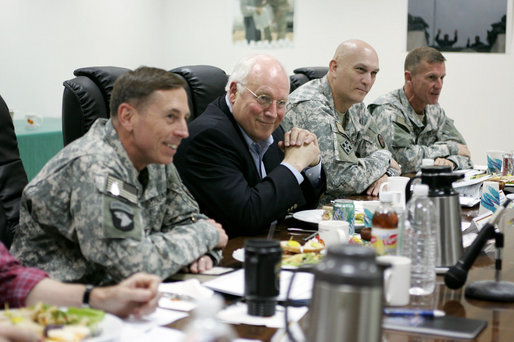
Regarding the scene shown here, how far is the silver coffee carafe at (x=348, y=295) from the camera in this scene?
823 millimetres

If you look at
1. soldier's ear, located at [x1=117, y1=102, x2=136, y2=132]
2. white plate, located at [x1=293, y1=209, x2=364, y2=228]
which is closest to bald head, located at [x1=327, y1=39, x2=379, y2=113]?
white plate, located at [x1=293, y1=209, x2=364, y2=228]

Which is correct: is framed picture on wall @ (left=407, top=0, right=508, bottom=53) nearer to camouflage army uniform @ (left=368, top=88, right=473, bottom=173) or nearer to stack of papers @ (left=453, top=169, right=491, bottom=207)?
camouflage army uniform @ (left=368, top=88, right=473, bottom=173)

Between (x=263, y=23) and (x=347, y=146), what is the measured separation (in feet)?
12.4

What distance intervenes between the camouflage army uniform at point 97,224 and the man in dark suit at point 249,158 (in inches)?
15.9

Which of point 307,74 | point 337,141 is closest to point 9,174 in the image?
point 337,141

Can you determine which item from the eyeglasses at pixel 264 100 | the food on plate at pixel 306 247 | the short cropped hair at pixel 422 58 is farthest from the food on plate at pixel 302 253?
the short cropped hair at pixel 422 58

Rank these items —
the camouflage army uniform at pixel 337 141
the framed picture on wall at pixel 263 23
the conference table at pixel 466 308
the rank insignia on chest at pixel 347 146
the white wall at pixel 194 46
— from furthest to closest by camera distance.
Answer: the framed picture on wall at pixel 263 23 < the white wall at pixel 194 46 < the rank insignia on chest at pixel 347 146 < the camouflage army uniform at pixel 337 141 < the conference table at pixel 466 308

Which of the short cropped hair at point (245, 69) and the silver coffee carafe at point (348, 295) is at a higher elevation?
the short cropped hair at point (245, 69)

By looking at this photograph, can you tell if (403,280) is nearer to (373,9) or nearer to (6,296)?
(6,296)

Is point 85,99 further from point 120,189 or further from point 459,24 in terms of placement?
point 459,24

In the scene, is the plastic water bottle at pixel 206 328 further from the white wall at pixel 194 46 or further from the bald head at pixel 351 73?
the white wall at pixel 194 46

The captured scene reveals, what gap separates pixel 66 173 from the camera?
4.96 feet

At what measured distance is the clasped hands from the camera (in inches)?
91.8

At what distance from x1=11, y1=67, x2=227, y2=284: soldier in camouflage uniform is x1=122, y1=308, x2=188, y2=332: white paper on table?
19cm
